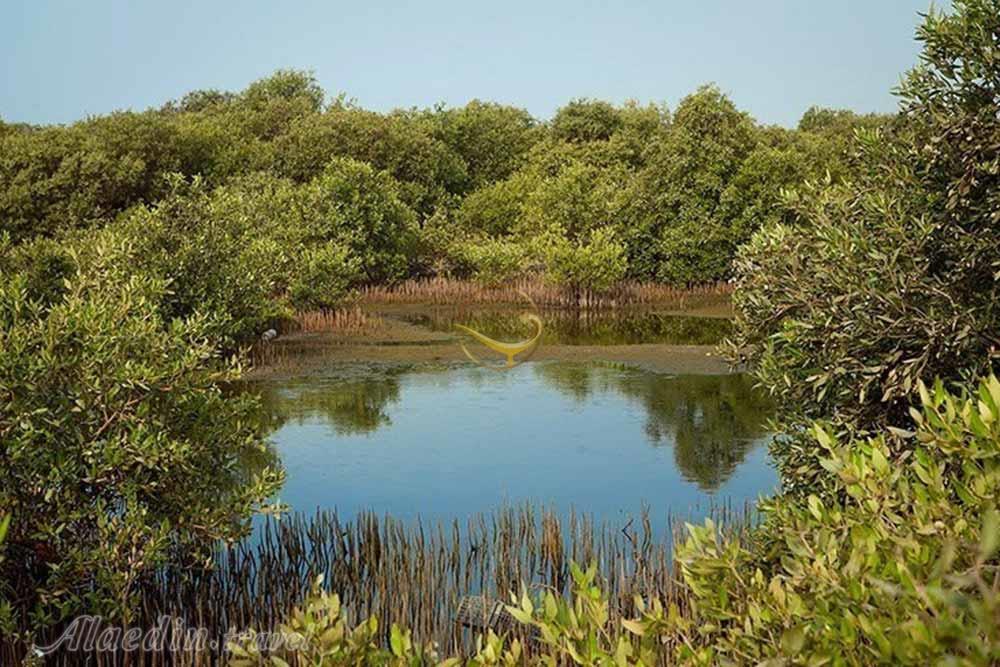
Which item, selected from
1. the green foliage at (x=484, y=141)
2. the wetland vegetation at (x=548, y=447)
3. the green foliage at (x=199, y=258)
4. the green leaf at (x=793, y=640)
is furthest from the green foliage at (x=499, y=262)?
the green leaf at (x=793, y=640)

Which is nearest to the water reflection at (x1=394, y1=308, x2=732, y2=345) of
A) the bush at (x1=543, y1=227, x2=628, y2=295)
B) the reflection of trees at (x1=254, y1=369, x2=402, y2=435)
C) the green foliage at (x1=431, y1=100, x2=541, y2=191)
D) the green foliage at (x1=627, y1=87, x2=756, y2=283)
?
the bush at (x1=543, y1=227, x2=628, y2=295)

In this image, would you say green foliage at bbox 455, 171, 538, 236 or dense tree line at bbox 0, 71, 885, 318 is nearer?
dense tree line at bbox 0, 71, 885, 318

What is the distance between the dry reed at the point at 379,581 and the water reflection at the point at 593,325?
16433mm

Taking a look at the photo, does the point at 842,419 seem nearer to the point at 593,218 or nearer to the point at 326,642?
the point at 326,642

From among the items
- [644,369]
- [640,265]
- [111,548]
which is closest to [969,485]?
[111,548]

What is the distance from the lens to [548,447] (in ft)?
48.8

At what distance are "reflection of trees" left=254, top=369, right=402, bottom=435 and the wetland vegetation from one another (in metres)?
0.11

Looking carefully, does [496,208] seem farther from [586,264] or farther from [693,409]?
[693,409]

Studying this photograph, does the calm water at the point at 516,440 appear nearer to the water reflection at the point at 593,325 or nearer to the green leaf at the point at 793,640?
the water reflection at the point at 593,325

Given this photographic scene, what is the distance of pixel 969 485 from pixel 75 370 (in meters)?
5.53

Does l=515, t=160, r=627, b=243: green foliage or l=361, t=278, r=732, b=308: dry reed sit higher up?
l=515, t=160, r=627, b=243: green foliage

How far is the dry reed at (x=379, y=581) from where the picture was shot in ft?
23.0

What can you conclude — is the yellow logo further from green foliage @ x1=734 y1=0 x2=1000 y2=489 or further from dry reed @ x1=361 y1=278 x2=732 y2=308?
green foliage @ x1=734 y1=0 x2=1000 y2=489

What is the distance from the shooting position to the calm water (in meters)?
12.4
